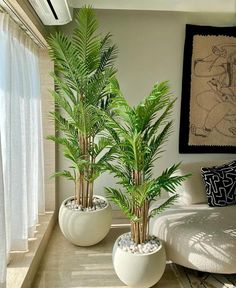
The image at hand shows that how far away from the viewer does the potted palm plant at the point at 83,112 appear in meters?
2.69

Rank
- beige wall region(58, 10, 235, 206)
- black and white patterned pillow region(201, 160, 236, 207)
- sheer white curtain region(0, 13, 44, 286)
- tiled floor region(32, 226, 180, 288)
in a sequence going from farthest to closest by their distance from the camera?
beige wall region(58, 10, 235, 206), black and white patterned pillow region(201, 160, 236, 207), tiled floor region(32, 226, 180, 288), sheer white curtain region(0, 13, 44, 286)

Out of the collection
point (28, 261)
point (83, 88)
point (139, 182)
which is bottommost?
point (28, 261)

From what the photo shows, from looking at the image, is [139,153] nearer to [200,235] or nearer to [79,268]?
[200,235]

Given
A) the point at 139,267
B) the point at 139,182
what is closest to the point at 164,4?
the point at 139,182

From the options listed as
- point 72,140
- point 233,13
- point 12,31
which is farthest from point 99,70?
point 233,13

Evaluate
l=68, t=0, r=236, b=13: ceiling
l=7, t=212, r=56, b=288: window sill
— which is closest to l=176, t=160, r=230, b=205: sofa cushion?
l=7, t=212, r=56, b=288: window sill

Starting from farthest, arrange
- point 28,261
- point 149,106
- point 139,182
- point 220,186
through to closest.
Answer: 1. point 220,186
2. point 28,261
3. point 139,182
4. point 149,106

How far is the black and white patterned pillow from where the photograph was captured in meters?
2.89

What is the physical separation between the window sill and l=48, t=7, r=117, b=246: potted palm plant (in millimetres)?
252

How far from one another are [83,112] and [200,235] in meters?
1.39

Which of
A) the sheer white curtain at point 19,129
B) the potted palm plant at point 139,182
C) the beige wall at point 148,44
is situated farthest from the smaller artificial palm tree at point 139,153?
the beige wall at point 148,44

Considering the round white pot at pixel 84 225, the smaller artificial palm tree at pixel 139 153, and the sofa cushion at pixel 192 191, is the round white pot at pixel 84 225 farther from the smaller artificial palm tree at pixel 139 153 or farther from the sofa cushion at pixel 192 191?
the sofa cushion at pixel 192 191

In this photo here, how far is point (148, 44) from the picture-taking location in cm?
348

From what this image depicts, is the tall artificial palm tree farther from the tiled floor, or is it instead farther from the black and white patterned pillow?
the black and white patterned pillow
